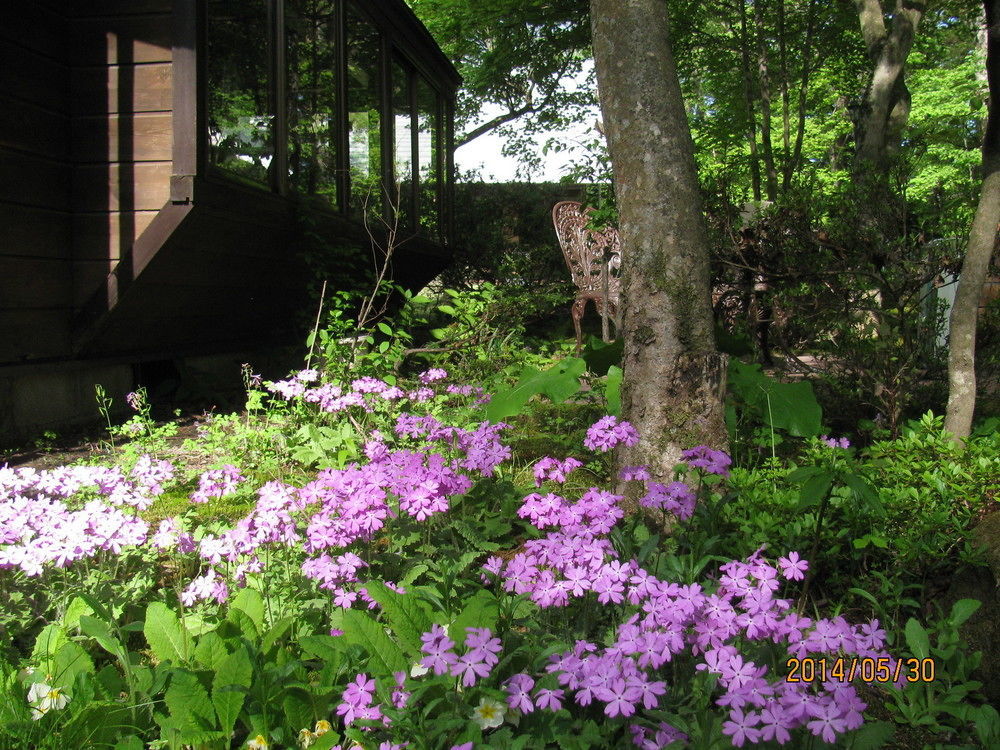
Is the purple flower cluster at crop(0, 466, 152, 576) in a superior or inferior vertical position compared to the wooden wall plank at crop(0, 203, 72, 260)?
inferior

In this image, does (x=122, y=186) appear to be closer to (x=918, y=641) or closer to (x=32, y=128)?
(x=32, y=128)

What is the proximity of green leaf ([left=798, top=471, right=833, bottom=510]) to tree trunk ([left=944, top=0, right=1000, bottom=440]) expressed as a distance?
1401 mm

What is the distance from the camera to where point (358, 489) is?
6.50 feet

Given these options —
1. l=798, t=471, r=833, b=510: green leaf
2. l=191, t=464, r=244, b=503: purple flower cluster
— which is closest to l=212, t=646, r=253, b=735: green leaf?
l=191, t=464, r=244, b=503: purple flower cluster

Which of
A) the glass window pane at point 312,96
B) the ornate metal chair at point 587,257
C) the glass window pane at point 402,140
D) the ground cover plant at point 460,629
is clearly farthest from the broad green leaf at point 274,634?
the glass window pane at point 402,140

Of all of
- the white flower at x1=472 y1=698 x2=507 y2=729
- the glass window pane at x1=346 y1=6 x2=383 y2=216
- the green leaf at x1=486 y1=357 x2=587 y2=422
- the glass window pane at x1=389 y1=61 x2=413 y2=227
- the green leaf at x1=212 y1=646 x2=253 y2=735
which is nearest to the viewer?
the white flower at x1=472 y1=698 x2=507 y2=729

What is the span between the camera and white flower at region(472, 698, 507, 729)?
1391 millimetres

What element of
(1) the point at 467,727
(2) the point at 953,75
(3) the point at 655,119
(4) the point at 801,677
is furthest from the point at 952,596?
(2) the point at 953,75

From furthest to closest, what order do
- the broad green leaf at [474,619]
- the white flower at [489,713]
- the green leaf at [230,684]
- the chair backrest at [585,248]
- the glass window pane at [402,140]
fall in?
the glass window pane at [402,140]
the chair backrest at [585,248]
the broad green leaf at [474,619]
the green leaf at [230,684]
the white flower at [489,713]

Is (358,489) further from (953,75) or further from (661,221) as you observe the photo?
(953,75)

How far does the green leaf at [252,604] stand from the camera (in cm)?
199

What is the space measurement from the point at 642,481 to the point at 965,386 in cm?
139

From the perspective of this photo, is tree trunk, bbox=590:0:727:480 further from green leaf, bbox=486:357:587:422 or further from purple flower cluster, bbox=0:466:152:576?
purple flower cluster, bbox=0:466:152:576

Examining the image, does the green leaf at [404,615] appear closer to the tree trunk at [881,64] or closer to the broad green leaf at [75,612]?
the broad green leaf at [75,612]
